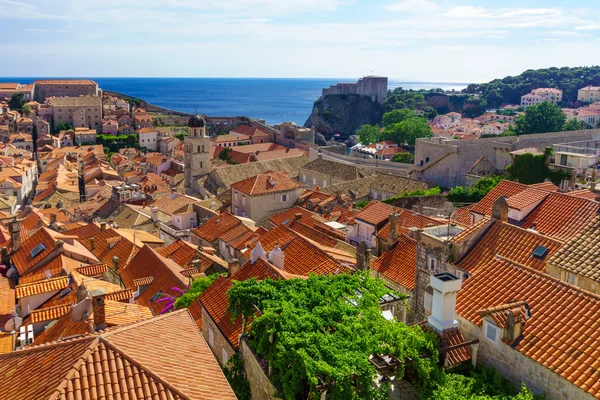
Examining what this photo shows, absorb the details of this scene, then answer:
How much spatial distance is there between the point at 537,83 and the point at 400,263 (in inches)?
7015

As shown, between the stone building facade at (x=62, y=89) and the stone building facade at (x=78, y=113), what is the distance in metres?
23.3

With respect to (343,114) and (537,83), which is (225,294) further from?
(537,83)

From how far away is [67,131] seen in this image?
371 feet

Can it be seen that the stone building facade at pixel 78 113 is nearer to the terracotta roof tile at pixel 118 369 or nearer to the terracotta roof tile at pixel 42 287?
the terracotta roof tile at pixel 42 287

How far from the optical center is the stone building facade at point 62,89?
145125 mm

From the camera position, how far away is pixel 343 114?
132625 mm

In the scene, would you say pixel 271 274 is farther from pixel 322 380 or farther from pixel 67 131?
pixel 67 131

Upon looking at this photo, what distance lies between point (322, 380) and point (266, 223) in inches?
1169

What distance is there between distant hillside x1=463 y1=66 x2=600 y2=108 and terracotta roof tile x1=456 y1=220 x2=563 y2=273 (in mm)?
161139

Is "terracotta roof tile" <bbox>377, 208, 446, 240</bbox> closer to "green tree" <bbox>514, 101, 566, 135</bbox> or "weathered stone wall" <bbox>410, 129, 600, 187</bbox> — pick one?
"weathered stone wall" <bbox>410, 129, 600, 187</bbox>

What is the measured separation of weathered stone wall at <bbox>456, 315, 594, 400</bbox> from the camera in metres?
8.38

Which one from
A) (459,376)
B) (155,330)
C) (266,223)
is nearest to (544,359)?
(459,376)

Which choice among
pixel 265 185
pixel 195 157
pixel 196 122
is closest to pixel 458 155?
pixel 265 185

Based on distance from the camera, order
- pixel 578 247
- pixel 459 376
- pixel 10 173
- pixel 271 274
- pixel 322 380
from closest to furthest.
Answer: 1. pixel 322 380
2. pixel 459 376
3. pixel 578 247
4. pixel 271 274
5. pixel 10 173
